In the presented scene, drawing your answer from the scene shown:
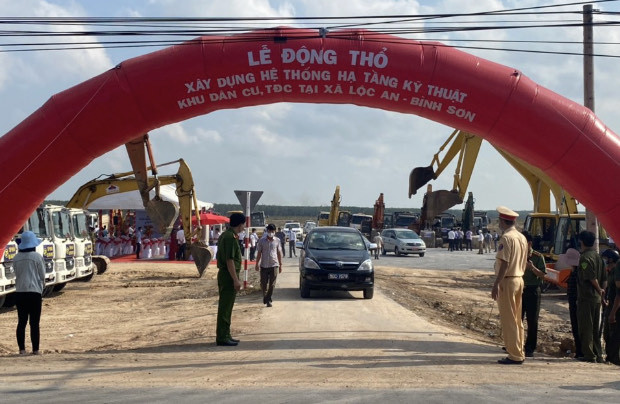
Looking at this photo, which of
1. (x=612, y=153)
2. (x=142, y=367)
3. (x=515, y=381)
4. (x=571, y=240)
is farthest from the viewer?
(x=571, y=240)

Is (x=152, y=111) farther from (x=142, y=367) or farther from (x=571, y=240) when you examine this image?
(x=571, y=240)

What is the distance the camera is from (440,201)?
18.8m

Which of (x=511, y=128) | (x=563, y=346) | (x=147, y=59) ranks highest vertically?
(x=147, y=59)

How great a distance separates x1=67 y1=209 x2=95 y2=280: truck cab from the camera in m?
23.7

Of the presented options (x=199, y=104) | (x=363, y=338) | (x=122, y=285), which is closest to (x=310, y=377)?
(x=363, y=338)

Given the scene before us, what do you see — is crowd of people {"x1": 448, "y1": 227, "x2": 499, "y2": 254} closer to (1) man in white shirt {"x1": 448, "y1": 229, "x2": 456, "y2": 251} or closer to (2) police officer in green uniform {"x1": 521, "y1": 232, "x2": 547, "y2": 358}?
(1) man in white shirt {"x1": 448, "y1": 229, "x2": 456, "y2": 251}

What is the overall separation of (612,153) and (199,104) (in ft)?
22.0

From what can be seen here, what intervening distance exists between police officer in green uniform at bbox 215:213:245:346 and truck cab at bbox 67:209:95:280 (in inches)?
503

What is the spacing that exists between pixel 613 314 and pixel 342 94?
5.40 m

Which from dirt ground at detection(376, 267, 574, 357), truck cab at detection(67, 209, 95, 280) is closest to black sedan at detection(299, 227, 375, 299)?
dirt ground at detection(376, 267, 574, 357)

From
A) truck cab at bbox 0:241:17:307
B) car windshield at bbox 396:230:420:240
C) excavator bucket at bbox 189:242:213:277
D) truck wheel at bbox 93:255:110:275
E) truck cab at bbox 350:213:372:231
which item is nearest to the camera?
truck cab at bbox 0:241:17:307

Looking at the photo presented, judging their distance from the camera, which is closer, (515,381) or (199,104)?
(515,381)

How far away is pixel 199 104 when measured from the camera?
12977 mm

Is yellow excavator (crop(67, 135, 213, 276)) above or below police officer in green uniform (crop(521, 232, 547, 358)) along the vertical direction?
above
